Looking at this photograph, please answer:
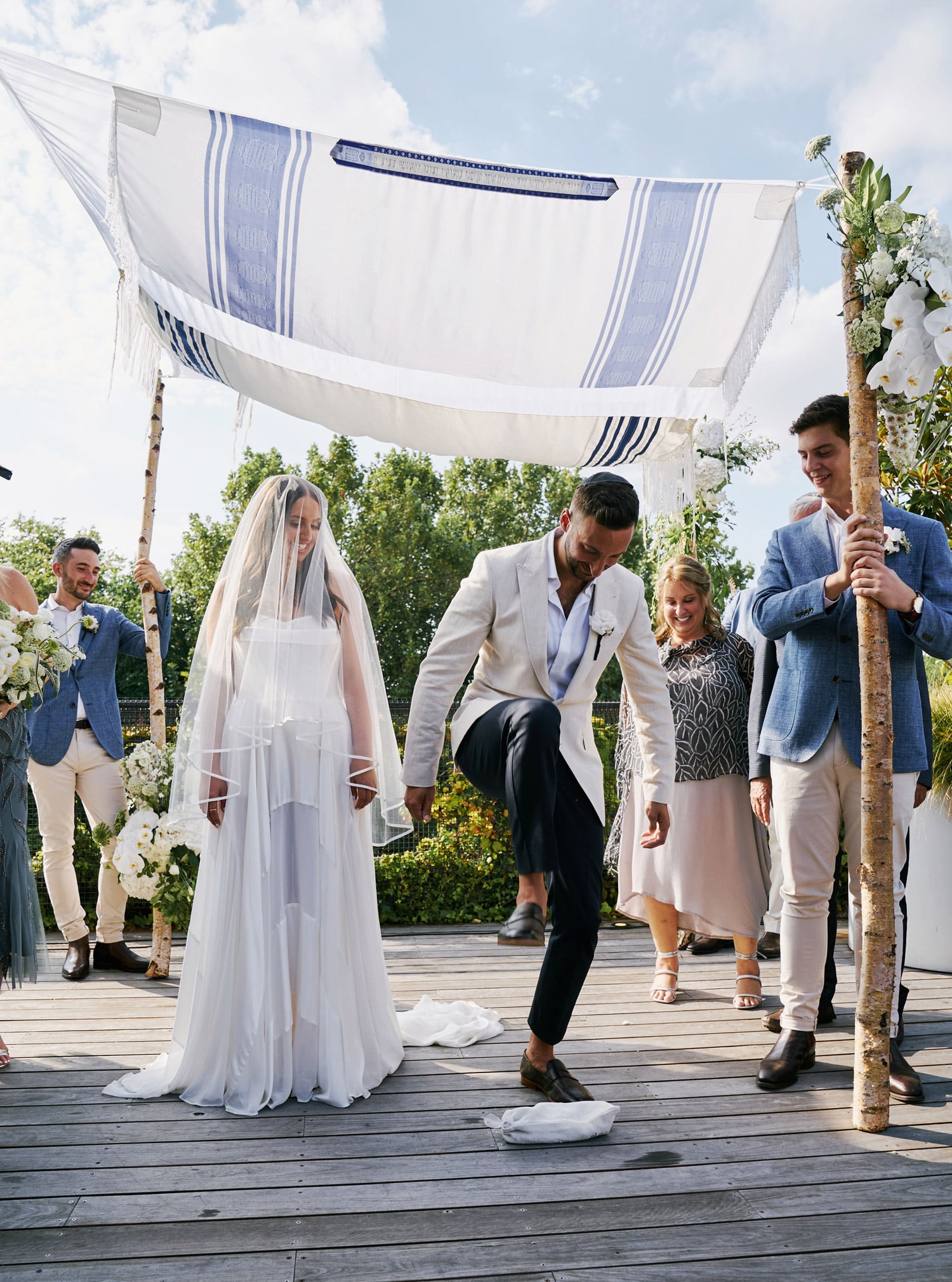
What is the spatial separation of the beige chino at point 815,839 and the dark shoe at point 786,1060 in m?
0.05

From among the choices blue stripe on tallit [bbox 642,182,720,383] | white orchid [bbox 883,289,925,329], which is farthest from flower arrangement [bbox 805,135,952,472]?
blue stripe on tallit [bbox 642,182,720,383]

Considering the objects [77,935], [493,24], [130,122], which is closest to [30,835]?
[77,935]

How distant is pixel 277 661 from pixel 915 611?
2.24m

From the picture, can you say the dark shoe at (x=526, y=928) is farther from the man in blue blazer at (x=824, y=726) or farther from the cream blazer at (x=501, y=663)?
the man in blue blazer at (x=824, y=726)

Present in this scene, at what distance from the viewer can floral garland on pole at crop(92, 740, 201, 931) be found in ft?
15.6

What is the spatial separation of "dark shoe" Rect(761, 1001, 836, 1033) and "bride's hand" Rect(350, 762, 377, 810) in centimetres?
202

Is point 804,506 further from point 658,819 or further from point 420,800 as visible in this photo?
point 420,800

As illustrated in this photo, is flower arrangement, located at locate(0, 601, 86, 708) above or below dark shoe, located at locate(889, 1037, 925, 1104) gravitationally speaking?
above

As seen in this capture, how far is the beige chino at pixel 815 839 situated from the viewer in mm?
3402

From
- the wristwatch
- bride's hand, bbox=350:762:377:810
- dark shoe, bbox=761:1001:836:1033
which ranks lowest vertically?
dark shoe, bbox=761:1001:836:1033

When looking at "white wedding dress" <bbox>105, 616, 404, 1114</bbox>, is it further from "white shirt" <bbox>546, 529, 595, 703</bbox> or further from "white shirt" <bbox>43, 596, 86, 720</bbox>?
"white shirt" <bbox>43, 596, 86, 720</bbox>

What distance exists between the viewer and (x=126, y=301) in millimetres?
4047

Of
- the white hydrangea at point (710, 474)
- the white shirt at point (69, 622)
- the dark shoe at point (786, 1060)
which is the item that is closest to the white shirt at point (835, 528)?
the dark shoe at point (786, 1060)

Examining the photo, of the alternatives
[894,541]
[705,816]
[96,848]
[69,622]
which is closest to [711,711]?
[705,816]
